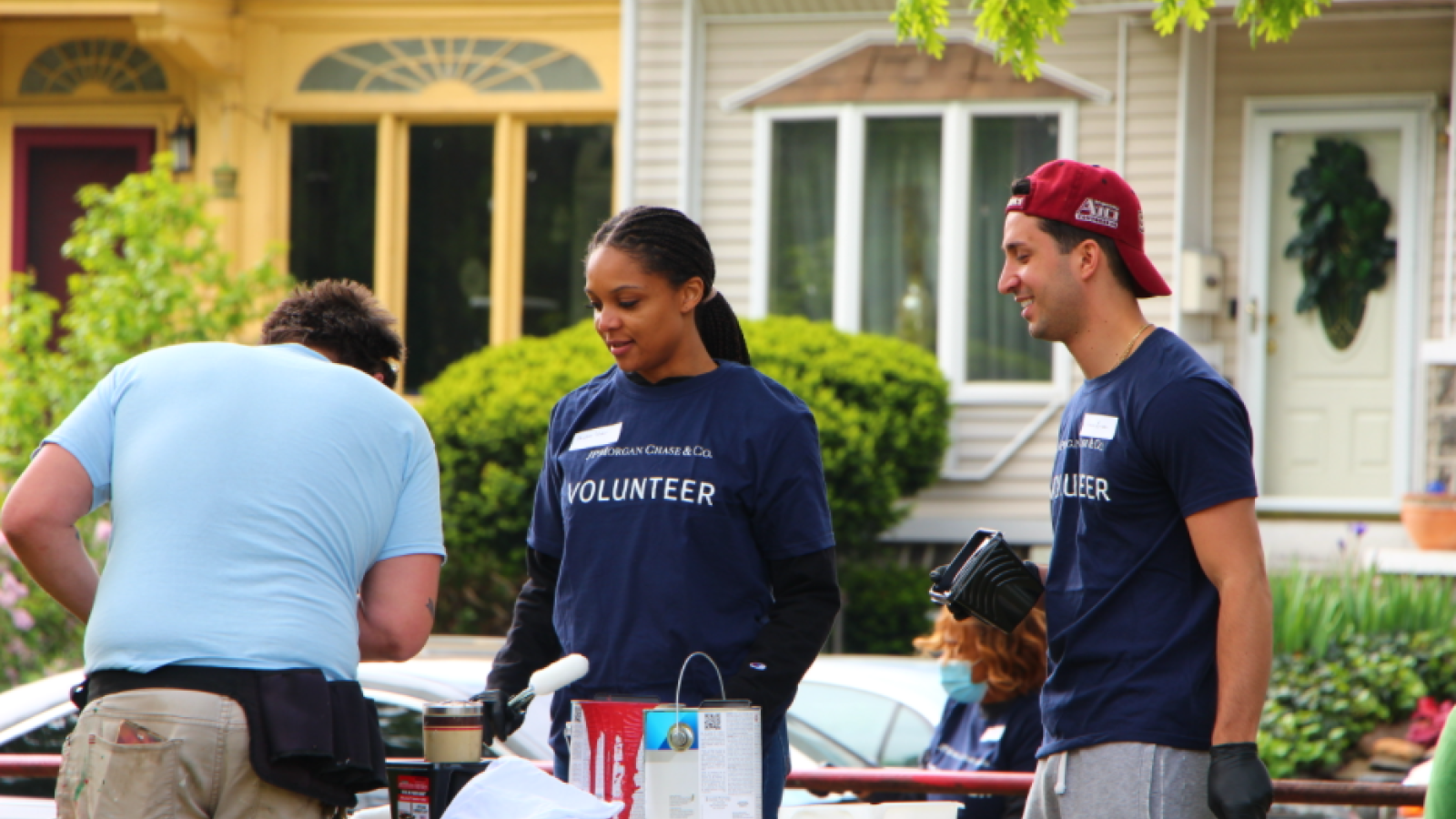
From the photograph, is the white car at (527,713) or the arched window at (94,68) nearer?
the white car at (527,713)

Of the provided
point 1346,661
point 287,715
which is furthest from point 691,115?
point 287,715

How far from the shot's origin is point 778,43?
12125mm

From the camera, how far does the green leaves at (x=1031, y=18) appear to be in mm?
5535

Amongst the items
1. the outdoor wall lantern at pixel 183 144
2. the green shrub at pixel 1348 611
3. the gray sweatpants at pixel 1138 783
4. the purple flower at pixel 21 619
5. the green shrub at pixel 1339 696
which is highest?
the outdoor wall lantern at pixel 183 144

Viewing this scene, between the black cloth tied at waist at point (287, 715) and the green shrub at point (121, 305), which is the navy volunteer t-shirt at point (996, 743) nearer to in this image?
the black cloth tied at waist at point (287, 715)

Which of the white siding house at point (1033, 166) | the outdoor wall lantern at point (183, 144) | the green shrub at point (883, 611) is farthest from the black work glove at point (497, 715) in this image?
the outdoor wall lantern at point (183, 144)

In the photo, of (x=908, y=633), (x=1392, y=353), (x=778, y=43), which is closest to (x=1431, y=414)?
(x=1392, y=353)

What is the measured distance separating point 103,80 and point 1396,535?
10.9 metres

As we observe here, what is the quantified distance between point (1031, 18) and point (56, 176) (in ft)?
34.4

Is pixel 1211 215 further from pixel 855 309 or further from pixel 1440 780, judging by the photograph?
pixel 1440 780

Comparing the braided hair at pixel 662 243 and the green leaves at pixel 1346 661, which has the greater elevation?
the braided hair at pixel 662 243

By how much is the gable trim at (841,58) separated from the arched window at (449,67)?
150cm

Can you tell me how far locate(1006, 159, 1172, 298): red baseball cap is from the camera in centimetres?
310

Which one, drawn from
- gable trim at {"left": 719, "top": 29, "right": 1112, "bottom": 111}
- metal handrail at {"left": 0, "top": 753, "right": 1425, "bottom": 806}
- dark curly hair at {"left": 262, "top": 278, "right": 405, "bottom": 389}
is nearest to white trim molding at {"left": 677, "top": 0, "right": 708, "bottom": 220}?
gable trim at {"left": 719, "top": 29, "right": 1112, "bottom": 111}
